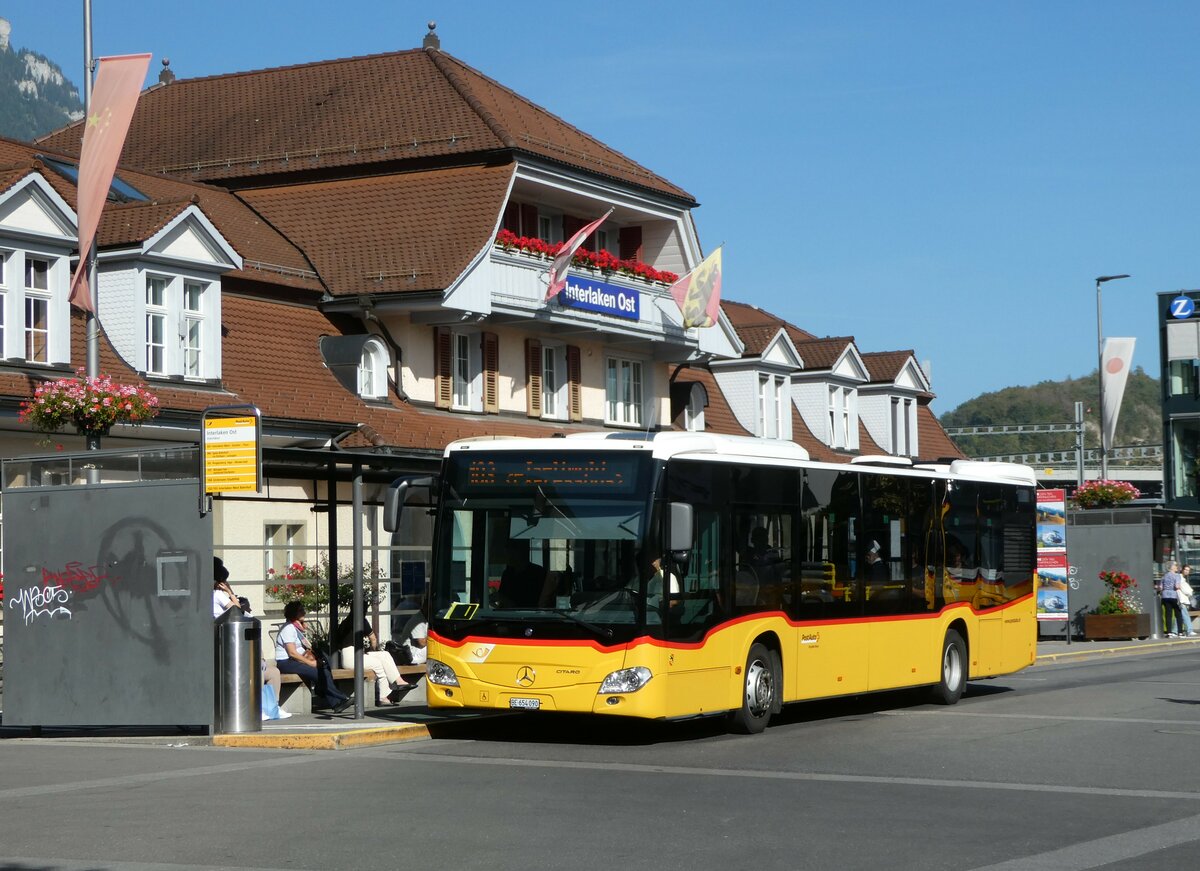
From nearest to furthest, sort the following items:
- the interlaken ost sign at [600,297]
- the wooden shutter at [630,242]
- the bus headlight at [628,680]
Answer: the bus headlight at [628,680], the interlaken ost sign at [600,297], the wooden shutter at [630,242]

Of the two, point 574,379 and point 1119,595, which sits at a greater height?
point 574,379

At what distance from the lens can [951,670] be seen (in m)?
22.8

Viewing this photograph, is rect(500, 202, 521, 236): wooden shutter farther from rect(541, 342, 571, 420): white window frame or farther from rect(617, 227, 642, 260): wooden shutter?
rect(617, 227, 642, 260): wooden shutter

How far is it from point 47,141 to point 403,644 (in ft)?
73.8

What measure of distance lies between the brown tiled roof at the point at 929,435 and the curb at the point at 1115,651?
19.8 meters

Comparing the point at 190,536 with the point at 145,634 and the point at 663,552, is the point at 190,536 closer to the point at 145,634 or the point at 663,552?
the point at 145,634

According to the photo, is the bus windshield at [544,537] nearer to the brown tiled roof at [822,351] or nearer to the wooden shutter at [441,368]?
the wooden shutter at [441,368]

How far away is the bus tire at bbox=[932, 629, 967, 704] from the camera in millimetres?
22547

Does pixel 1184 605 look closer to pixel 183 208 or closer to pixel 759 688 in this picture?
pixel 183 208

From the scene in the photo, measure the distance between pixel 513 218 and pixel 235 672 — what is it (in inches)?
834

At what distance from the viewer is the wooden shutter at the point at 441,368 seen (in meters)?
36.0

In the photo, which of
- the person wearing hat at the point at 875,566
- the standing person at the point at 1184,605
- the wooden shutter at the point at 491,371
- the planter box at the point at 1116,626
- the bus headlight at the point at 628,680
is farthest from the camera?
the standing person at the point at 1184,605

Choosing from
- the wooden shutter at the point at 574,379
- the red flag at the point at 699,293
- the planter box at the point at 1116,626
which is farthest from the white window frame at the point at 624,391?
the planter box at the point at 1116,626

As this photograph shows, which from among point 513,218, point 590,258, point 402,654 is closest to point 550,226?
point 513,218
